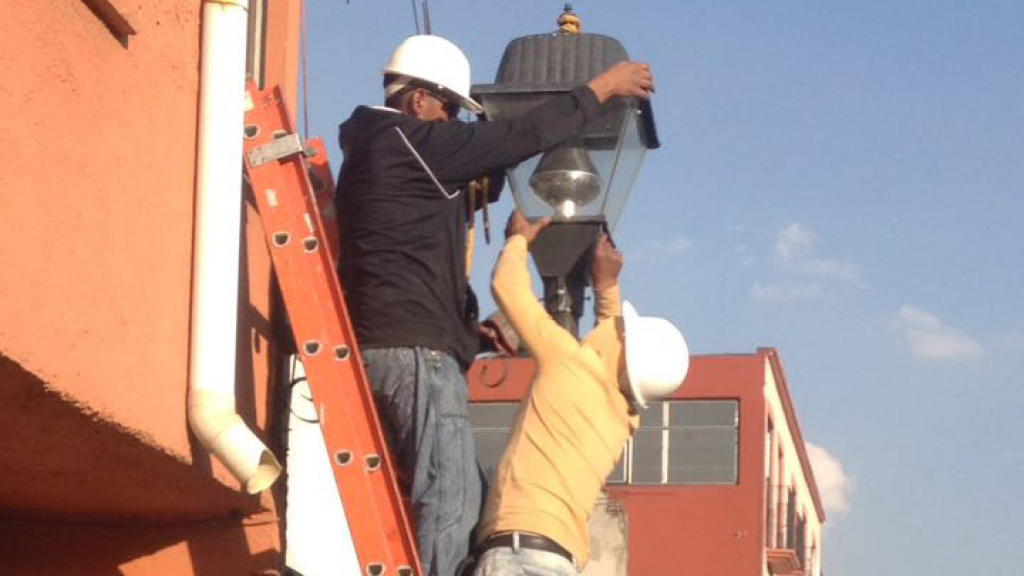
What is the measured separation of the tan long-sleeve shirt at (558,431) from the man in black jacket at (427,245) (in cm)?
13

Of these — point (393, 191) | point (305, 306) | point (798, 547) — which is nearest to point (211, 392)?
point (305, 306)

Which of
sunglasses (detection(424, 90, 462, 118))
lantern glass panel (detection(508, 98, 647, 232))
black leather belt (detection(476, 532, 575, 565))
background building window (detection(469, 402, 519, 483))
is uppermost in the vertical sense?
background building window (detection(469, 402, 519, 483))

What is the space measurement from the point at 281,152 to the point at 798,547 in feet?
145

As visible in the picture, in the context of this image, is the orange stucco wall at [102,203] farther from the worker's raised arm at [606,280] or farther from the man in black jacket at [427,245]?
the worker's raised arm at [606,280]

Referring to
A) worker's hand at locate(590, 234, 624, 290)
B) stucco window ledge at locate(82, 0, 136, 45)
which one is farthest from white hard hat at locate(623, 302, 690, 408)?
stucco window ledge at locate(82, 0, 136, 45)

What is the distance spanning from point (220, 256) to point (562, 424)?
3.76 ft

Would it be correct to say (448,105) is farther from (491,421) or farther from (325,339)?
(491,421)

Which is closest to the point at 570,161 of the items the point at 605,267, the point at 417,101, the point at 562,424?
the point at 605,267

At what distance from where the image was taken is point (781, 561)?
133 feet

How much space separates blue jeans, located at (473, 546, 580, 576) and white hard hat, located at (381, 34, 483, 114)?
150 centimetres

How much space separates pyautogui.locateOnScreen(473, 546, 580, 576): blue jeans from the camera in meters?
5.44

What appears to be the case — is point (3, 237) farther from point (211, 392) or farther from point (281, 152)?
point (281, 152)

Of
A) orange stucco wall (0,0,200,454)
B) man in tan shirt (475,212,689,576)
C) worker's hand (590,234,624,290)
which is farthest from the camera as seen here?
worker's hand (590,234,624,290)

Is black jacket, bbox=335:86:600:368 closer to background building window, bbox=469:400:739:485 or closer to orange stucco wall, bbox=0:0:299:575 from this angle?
orange stucco wall, bbox=0:0:299:575
